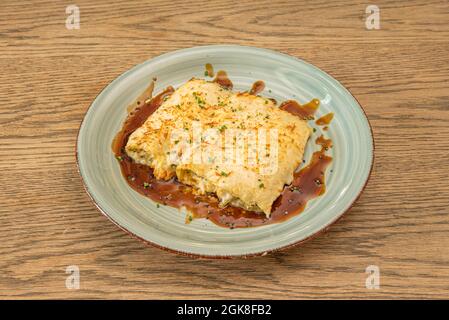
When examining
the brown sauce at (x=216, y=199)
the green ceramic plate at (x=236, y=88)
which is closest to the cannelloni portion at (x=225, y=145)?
the brown sauce at (x=216, y=199)

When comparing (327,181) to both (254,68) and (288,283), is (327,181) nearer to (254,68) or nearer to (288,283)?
(288,283)

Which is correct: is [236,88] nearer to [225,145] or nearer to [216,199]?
[225,145]

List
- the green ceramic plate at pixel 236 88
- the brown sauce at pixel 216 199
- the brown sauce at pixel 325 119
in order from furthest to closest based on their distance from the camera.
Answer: the brown sauce at pixel 325 119
the brown sauce at pixel 216 199
the green ceramic plate at pixel 236 88

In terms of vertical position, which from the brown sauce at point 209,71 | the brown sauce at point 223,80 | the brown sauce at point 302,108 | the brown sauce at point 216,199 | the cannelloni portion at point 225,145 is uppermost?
the brown sauce at point 209,71

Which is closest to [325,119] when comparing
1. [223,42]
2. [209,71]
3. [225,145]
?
[225,145]

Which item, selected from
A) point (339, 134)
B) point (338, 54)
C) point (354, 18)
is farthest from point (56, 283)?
point (354, 18)

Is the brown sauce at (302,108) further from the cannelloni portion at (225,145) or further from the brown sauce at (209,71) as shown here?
the brown sauce at (209,71)
